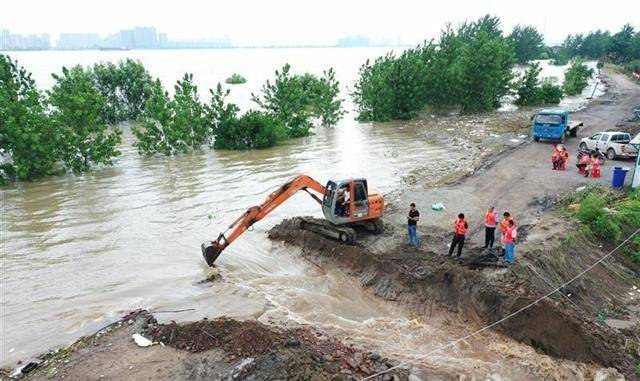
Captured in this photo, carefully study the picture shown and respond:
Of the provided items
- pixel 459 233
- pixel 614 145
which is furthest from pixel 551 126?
pixel 459 233

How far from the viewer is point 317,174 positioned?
27.5m

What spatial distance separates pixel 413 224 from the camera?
599 inches

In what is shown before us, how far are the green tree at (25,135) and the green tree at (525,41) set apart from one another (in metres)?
106

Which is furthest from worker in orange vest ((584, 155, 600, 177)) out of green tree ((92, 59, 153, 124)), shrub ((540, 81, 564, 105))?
green tree ((92, 59, 153, 124))

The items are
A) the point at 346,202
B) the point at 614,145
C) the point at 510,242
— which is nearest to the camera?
the point at 510,242

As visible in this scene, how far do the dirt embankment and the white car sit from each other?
70.1 feet

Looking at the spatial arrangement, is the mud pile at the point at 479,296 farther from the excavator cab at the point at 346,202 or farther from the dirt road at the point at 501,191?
the dirt road at the point at 501,191

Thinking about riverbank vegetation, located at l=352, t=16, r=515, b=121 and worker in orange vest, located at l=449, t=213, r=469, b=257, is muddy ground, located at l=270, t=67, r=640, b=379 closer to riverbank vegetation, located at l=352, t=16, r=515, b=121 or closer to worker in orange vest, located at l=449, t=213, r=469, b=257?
worker in orange vest, located at l=449, t=213, r=469, b=257

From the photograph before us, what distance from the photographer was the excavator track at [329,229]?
15.6 metres

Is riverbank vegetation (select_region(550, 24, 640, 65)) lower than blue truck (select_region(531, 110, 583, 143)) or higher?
higher

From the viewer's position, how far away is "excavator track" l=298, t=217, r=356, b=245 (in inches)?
613

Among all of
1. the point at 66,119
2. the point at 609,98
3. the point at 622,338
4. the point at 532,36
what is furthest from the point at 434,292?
the point at 532,36

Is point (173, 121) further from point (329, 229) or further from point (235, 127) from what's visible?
point (329, 229)

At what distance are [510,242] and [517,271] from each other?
831 millimetres
